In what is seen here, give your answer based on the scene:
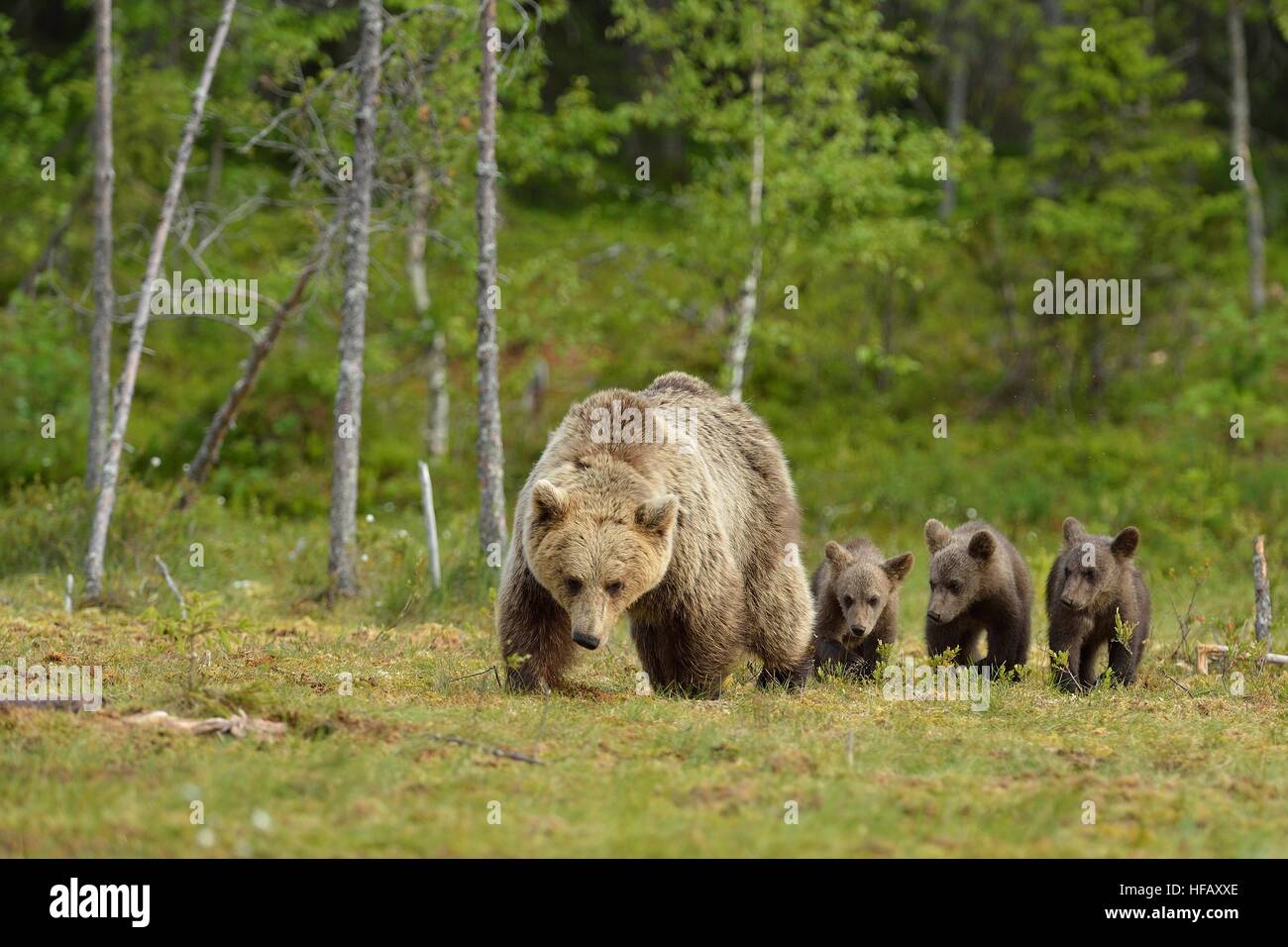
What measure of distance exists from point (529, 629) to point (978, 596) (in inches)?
145

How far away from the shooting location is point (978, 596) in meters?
10.8

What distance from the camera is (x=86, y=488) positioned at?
15.7 meters

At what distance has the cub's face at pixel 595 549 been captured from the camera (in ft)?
26.9

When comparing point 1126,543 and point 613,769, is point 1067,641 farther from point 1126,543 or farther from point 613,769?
point 613,769

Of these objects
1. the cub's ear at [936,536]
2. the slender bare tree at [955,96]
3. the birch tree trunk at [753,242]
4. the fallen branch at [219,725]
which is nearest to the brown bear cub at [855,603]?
the cub's ear at [936,536]

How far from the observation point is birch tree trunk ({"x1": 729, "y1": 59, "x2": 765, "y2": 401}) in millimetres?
21281

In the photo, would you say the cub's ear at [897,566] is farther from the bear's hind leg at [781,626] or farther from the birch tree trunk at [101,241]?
the birch tree trunk at [101,241]

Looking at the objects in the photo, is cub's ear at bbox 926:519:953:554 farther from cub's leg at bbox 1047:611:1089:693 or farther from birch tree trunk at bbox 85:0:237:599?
birch tree trunk at bbox 85:0:237:599

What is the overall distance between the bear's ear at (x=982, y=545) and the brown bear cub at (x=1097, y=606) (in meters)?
0.59

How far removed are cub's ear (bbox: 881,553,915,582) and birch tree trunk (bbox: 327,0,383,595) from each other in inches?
211

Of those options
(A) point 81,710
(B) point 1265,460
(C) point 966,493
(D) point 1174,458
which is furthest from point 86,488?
(B) point 1265,460
